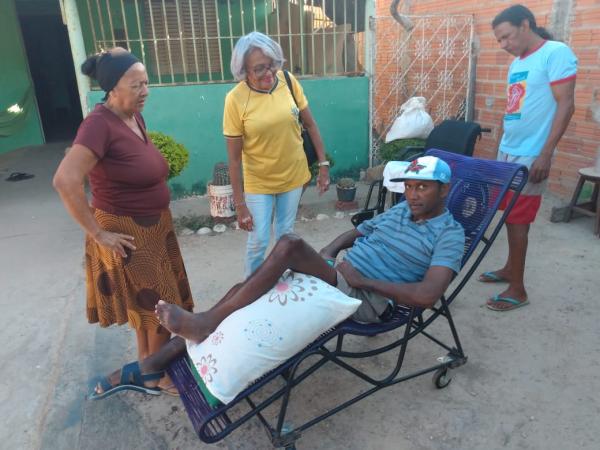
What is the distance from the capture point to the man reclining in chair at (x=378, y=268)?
2.05 m

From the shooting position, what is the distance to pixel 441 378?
243 cm

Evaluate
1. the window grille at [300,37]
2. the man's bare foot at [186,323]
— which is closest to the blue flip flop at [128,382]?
the man's bare foot at [186,323]

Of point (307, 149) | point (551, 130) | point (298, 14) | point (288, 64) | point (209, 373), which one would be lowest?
point (209, 373)

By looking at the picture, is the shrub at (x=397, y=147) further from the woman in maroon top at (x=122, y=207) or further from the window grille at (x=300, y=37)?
the woman in maroon top at (x=122, y=207)

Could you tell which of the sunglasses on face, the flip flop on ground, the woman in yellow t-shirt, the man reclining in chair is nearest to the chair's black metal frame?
the man reclining in chair

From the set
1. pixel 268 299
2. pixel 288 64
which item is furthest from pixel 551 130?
pixel 288 64

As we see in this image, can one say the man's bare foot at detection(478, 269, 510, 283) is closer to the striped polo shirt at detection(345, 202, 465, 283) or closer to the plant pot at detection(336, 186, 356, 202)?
the striped polo shirt at detection(345, 202, 465, 283)

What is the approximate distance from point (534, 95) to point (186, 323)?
243 cm

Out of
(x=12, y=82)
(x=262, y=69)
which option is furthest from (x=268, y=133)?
(x=12, y=82)

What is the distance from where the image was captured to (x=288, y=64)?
5945 millimetres

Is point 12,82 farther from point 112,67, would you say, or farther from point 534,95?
point 534,95

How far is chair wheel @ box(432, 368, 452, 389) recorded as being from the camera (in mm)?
2418

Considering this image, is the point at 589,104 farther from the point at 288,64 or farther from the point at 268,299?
the point at 268,299

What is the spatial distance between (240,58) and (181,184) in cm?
366
